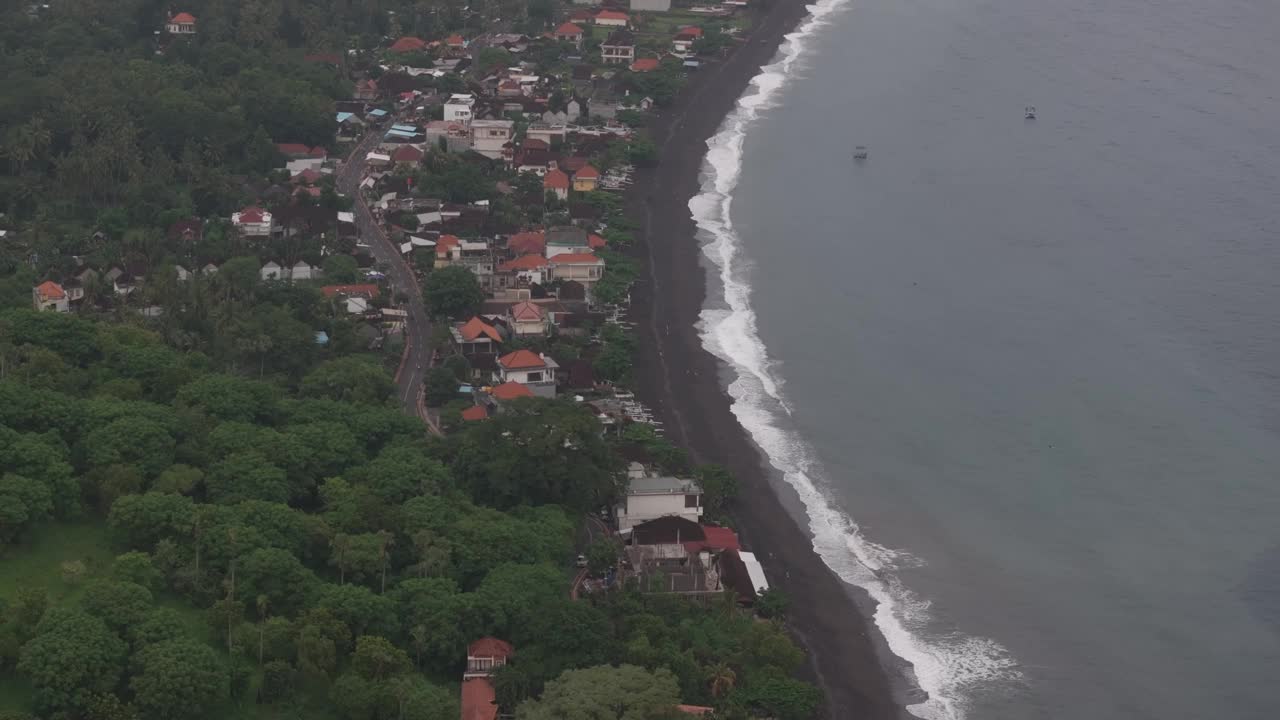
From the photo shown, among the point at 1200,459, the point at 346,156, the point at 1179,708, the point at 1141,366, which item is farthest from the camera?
the point at 346,156

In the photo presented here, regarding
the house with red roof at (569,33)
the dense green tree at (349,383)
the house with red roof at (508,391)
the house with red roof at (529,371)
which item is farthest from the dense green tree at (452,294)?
the house with red roof at (569,33)

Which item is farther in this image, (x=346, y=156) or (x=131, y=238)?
(x=346, y=156)

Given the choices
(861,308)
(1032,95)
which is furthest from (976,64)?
(861,308)

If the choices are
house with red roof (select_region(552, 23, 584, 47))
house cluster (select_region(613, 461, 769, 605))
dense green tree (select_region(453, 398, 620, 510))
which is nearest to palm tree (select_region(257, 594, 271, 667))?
dense green tree (select_region(453, 398, 620, 510))

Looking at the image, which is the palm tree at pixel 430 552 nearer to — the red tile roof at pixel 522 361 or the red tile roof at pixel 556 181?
the red tile roof at pixel 522 361

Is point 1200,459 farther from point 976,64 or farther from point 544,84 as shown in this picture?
point 976,64
